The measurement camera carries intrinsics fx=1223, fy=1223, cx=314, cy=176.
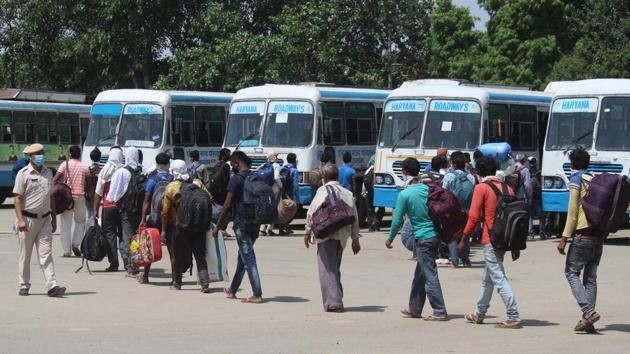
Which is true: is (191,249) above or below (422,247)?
below

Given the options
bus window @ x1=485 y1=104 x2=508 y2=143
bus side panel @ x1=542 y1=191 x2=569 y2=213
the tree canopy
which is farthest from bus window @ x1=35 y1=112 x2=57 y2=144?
bus side panel @ x1=542 y1=191 x2=569 y2=213

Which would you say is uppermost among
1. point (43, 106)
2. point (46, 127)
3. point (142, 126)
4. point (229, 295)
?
point (43, 106)

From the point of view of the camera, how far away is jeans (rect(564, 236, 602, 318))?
431 inches

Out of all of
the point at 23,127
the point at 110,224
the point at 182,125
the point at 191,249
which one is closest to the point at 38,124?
the point at 23,127

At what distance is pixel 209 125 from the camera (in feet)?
96.2

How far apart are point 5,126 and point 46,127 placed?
171cm

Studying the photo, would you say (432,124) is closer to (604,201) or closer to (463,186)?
(463,186)

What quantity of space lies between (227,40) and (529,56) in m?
10.4

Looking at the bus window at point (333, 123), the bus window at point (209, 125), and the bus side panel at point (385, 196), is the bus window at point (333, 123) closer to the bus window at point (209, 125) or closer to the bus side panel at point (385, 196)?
the bus side panel at point (385, 196)

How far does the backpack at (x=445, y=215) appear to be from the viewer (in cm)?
1170

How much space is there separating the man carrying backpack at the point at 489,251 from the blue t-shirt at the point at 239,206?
8.20ft

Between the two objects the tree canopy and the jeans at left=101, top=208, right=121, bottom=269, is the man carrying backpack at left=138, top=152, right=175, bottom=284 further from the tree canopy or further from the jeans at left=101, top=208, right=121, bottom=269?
the tree canopy

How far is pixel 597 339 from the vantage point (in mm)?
10812

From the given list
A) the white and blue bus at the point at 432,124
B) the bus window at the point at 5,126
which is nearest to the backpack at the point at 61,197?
the white and blue bus at the point at 432,124
